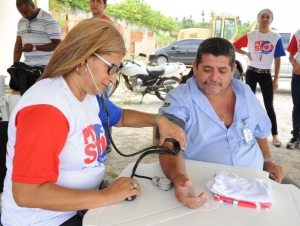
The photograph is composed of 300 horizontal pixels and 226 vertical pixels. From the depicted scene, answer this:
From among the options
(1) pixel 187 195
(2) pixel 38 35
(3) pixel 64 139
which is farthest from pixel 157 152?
(2) pixel 38 35

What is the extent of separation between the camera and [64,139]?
39.5 inches

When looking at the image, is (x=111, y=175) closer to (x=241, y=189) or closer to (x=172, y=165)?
(x=172, y=165)

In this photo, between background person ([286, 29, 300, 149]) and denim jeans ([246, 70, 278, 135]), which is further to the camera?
denim jeans ([246, 70, 278, 135])

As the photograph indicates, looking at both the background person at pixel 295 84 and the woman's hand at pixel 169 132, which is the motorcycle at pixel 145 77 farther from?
the woman's hand at pixel 169 132

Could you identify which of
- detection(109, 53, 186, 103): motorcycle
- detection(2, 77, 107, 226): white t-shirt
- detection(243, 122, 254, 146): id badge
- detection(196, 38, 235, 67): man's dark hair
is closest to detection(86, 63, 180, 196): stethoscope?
detection(2, 77, 107, 226): white t-shirt

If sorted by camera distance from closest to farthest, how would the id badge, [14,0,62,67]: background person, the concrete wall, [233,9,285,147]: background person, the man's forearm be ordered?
the man's forearm < the id badge < [14,0,62,67]: background person < [233,9,285,147]: background person < the concrete wall

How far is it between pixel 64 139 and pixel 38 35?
271 centimetres

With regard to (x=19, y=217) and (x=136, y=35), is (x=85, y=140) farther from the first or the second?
(x=136, y=35)

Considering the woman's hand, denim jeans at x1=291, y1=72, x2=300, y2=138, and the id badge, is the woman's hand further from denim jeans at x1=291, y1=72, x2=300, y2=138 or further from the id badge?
denim jeans at x1=291, y1=72, x2=300, y2=138

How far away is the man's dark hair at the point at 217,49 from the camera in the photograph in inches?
66.0

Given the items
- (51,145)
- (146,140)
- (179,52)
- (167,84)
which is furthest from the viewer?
(179,52)

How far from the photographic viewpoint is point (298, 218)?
39.7 inches

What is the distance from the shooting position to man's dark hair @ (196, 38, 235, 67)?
1.68m

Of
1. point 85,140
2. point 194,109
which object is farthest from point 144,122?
point 85,140
